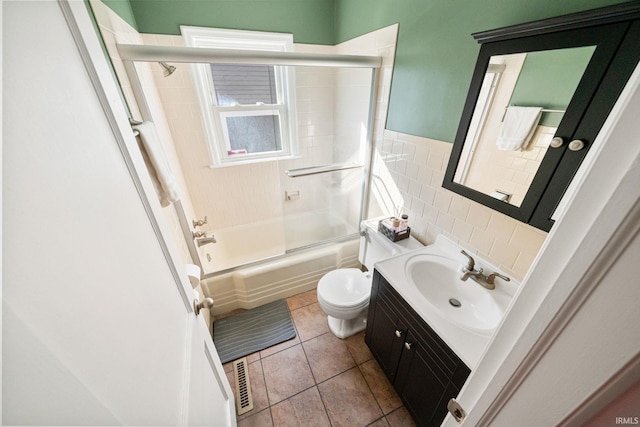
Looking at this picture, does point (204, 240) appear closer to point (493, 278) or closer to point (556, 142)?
point (493, 278)

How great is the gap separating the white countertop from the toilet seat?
0.45 metres

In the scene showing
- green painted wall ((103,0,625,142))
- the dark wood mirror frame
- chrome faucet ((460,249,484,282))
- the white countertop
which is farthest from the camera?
chrome faucet ((460,249,484,282))

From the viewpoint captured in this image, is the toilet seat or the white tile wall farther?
the toilet seat

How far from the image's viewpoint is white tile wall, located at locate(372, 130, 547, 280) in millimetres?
1084

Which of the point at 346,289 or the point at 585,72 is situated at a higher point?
the point at 585,72

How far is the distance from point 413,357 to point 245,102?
7.97ft

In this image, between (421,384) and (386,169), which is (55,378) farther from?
(386,169)

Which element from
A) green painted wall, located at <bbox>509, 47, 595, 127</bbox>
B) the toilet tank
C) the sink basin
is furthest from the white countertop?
green painted wall, located at <bbox>509, 47, 595, 127</bbox>

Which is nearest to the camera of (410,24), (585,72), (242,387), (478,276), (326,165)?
(585,72)

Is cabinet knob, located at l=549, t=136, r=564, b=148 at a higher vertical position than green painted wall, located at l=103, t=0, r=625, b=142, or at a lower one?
lower

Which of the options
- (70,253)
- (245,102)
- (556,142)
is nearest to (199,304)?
(70,253)

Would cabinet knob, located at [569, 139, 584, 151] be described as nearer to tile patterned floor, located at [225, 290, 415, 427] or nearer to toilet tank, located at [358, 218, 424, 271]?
toilet tank, located at [358, 218, 424, 271]

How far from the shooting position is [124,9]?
1.43m
